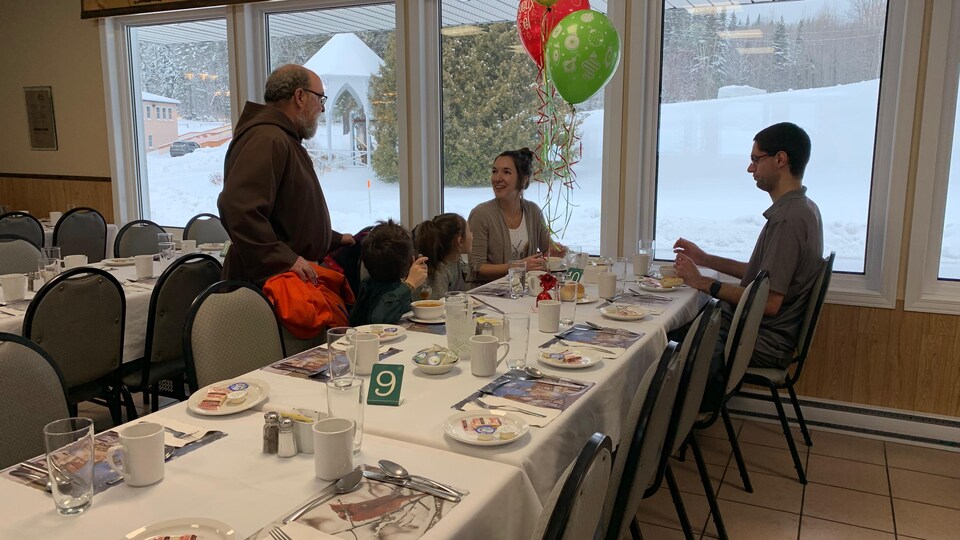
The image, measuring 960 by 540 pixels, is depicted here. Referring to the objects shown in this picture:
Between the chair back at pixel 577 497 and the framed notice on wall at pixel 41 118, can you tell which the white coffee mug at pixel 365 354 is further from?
the framed notice on wall at pixel 41 118

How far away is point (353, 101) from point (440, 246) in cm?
240

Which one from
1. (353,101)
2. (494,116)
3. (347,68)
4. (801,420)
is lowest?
(801,420)

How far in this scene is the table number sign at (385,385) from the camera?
1.73 meters

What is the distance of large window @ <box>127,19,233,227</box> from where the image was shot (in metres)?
5.76

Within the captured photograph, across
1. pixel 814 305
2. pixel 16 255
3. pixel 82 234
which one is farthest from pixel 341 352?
pixel 82 234

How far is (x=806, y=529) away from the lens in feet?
8.96

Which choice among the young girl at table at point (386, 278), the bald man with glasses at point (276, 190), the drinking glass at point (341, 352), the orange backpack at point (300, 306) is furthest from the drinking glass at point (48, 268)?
the drinking glass at point (341, 352)

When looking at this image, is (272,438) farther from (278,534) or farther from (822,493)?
(822,493)

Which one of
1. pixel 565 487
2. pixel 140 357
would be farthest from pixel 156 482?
pixel 140 357

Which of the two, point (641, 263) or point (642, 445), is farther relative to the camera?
point (641, 263)

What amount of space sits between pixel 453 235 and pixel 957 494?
2.47 m

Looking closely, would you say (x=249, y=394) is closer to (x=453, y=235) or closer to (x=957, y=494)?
(x=453, y=235)

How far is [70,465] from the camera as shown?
1210 mm

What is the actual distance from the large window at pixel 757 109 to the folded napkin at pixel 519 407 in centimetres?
280
